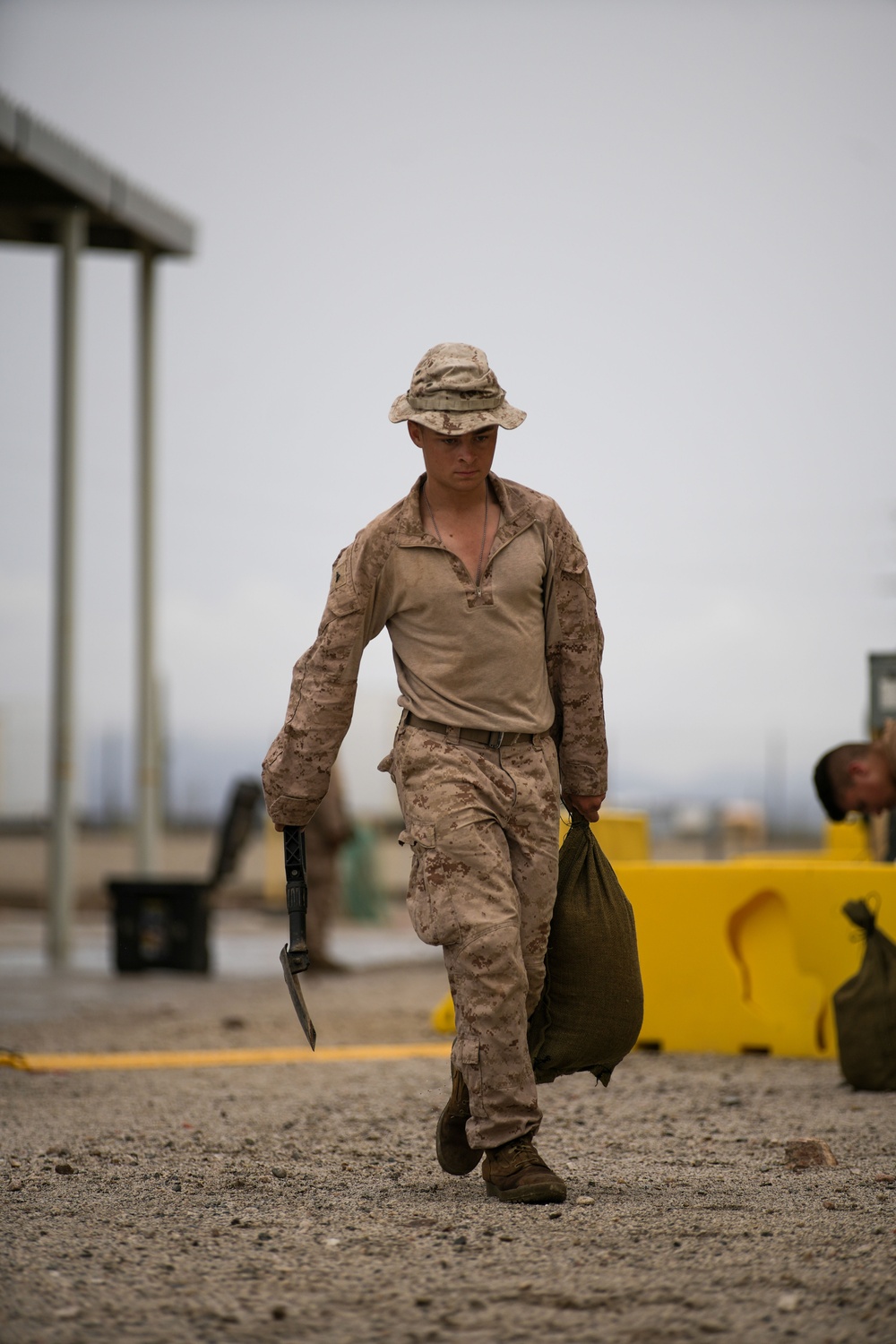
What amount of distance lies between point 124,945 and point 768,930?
6.34 metres

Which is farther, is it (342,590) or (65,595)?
(65,595)

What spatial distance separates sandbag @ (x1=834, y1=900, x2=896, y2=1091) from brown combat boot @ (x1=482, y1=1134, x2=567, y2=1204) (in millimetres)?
2380

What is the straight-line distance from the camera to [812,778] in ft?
24.1

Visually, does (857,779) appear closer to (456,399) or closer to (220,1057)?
(220,1057)

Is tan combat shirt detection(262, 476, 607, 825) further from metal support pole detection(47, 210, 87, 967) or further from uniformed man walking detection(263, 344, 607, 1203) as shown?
metal support pole detection(47, 210, 87, 967)

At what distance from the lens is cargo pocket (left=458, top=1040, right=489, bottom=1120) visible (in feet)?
13.7

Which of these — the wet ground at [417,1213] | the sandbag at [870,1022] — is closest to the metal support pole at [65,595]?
the wet ground at [417,1213]

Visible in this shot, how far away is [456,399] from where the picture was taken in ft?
14.4

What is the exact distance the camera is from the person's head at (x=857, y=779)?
280 inches

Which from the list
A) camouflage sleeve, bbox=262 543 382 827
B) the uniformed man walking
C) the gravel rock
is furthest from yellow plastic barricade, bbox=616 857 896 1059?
camouflage sleeve, bbox=262 543 382 827

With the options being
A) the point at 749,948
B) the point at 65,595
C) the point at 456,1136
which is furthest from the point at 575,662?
the point at 65,595

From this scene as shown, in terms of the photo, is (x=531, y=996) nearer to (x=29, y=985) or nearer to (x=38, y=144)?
(x=29, y=985)

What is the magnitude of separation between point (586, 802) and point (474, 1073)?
2.72 ft

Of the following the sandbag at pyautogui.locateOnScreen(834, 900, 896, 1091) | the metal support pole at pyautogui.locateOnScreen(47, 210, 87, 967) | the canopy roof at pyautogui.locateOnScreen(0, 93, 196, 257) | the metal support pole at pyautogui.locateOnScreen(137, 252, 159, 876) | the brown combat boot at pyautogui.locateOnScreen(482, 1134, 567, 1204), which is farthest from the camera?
the metal support pole at pyautogui.locateOnScreen(137, 252, 159, 876)
